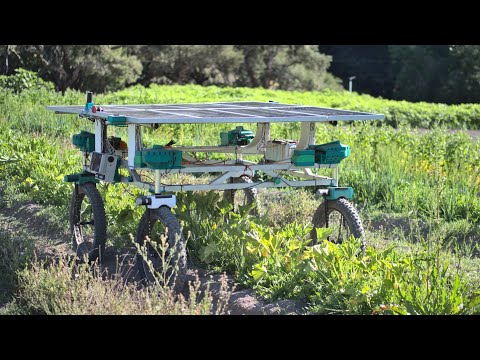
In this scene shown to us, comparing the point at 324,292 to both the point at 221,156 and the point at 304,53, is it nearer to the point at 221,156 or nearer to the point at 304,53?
the point at 221,156

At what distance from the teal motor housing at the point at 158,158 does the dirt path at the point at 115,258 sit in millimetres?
763

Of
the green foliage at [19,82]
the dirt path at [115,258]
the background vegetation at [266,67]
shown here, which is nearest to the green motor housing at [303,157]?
the dirt path at [115,258]

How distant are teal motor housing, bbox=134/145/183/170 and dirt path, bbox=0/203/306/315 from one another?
0.76m

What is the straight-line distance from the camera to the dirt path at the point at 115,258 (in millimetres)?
5797

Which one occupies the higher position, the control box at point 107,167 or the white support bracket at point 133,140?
the white support bracket at point 133,140

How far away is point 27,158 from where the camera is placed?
9.84m

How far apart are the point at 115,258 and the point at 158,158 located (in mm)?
1346

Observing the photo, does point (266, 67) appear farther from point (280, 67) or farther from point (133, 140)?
point (133, 140)

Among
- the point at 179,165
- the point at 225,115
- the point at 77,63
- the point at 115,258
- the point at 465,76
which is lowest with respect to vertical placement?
the point at 115,258

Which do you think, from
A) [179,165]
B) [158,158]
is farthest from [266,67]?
[158,158]

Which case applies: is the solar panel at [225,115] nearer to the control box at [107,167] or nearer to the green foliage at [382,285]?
the control box at [107,167]

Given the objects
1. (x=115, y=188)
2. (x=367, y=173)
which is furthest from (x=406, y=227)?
(x=115, y=188)

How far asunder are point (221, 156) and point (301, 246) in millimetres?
5354

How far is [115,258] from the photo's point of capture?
7.24 meters
